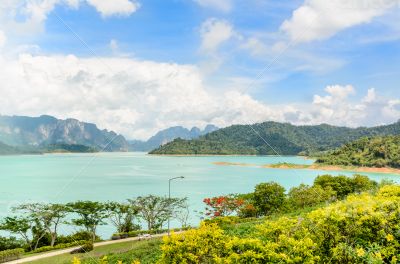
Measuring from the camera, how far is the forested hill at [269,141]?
477 feet

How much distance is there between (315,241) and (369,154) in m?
92.0

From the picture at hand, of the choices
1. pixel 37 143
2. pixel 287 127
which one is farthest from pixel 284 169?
pixel 37 143

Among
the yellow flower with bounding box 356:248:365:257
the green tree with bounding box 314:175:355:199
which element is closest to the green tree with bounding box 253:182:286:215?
the green tree with bounding box 314:175:355:199

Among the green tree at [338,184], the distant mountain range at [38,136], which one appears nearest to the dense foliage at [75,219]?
the green tree at [338,184]

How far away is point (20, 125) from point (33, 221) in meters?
181

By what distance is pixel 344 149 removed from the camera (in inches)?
3814

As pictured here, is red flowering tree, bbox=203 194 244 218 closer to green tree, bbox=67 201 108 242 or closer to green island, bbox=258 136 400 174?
green tree, bbox=67 201 108 242

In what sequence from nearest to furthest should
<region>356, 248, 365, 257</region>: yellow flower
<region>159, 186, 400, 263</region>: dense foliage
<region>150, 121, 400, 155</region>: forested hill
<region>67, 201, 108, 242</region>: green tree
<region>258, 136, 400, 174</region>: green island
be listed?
<region>356, 248, 365, 257</region>: yellow flower → <region>159, 186, 400, 263</region>: dense foliage → <region>67, 201, 108, 242</region>: green tree → <region>258, 136, 400, 174</region>: green island → <region>150, 121, 400, 155</region>: forested hill

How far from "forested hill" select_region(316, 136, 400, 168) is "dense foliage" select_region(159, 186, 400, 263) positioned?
84172 mm

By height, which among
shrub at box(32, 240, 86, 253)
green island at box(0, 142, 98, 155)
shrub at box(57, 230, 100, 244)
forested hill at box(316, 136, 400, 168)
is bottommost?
shrub at box(57, 230, 100, 244)

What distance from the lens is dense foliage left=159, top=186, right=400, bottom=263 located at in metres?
5.44

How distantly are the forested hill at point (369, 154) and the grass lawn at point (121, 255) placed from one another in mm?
75941

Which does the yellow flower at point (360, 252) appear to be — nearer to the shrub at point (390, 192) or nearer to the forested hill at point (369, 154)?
the shrub at point (390, 192)

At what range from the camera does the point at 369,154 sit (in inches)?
3482
